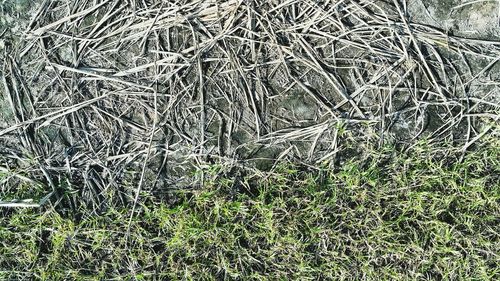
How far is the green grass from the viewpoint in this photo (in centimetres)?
263

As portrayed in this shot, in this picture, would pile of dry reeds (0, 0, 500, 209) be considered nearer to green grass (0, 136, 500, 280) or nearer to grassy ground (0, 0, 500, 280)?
grassy ground (0, 0, 500, 280)

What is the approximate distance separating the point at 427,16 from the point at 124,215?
174cm

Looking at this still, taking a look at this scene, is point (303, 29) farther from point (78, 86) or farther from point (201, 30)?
point (78, 86)

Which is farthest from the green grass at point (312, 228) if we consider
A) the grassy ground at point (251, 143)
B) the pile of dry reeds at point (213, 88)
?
the pile of dry reeds at point (213, 88)

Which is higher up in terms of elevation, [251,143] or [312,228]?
[251,143]

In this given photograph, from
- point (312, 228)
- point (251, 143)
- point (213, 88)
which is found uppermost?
point (213, 88)

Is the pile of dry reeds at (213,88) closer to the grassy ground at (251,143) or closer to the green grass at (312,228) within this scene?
the grassy ground at (251,143)

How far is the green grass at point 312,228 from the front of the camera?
2.63m

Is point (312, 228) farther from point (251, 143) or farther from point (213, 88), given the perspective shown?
point (213, 88)

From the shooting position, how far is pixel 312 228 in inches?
103

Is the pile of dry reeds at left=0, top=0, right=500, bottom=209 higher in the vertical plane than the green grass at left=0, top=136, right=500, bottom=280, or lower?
higher

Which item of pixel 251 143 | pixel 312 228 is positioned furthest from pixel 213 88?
pixel 312 228

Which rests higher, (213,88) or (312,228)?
(213,88)

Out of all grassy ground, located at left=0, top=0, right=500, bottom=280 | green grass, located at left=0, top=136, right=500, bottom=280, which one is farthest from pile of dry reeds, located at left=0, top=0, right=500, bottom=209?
green grass, located at left=0, top=136, right=500, bottom=280
